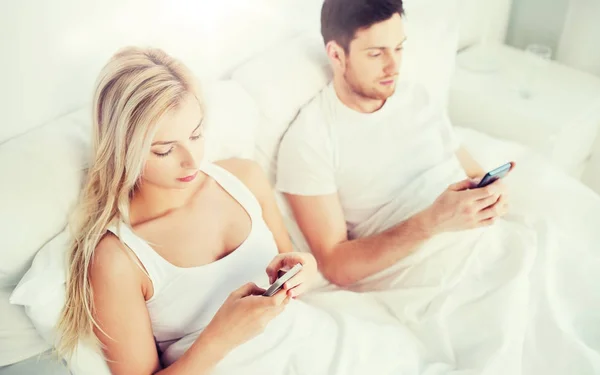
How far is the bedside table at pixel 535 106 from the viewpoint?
1522 mm

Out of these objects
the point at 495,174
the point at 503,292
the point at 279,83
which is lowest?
the point at 503,292

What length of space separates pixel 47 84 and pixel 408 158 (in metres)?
0.72

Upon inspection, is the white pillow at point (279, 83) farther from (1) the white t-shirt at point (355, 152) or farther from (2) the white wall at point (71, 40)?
(2) the white wall at point (71, 40)

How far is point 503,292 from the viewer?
1.01 m

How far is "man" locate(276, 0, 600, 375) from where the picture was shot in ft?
3.21

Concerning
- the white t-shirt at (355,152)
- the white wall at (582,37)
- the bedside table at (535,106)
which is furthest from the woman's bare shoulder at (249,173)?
the white wall at (582,37)

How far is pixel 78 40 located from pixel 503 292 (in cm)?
84

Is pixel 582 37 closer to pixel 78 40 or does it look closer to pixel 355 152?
pixel 355 152

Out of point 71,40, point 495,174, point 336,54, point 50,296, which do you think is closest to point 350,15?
point 336,54

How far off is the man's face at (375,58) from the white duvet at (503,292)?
0.22m

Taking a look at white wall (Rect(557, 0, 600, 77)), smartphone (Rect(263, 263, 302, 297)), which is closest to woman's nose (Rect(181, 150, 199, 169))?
A: smartphone (Rect(263, 263, 302, 297))

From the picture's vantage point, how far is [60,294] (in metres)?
0.73

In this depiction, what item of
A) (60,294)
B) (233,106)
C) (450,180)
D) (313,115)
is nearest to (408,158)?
(450,180)

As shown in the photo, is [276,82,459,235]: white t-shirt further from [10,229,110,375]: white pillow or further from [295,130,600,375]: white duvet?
[10,229,110,375]: white pillow
